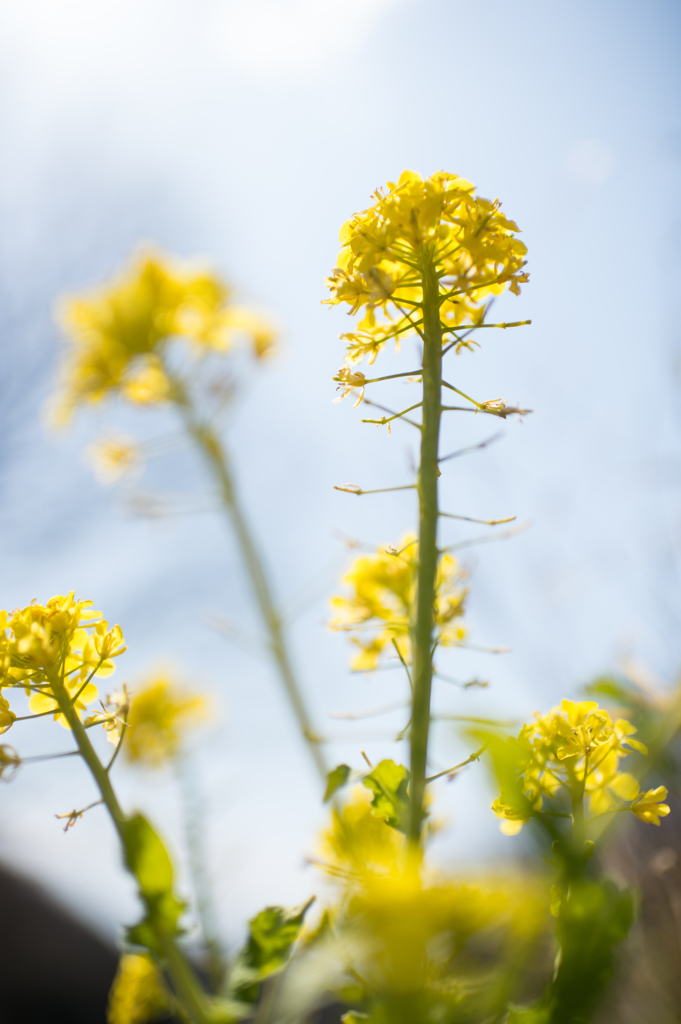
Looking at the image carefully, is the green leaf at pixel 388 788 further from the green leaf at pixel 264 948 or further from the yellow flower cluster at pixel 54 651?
the yellow flower cluster at pixel 54 651

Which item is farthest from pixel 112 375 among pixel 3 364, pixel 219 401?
pixel 3 364

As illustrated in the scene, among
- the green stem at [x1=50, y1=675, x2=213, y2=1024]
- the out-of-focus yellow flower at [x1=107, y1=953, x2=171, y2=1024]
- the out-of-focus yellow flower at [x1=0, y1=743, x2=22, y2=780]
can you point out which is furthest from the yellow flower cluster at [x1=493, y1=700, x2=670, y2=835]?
the out-of-focus yellow flower at [x1=107, y1=953, x2=171, y2=1024]

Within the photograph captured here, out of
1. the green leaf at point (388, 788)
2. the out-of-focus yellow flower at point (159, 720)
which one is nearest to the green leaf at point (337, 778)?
the green leaf at point (388, 788)

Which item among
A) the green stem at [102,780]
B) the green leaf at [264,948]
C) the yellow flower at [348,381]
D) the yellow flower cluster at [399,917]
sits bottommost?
the green leaf at [264,948]

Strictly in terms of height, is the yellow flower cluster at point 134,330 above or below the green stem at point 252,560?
above

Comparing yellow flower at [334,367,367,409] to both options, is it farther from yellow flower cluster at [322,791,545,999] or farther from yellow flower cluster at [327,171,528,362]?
yellow flower cluster at [322,791,545,999]

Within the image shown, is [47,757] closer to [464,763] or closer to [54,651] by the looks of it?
[54,651]

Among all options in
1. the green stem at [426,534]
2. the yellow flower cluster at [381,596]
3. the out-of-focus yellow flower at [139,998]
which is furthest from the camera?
the out-of-focus yellow flower at [139,998]
